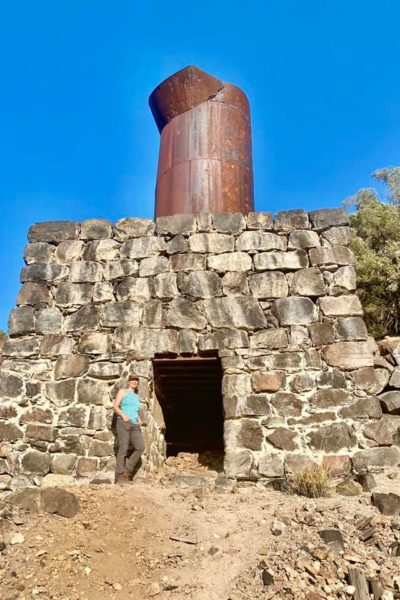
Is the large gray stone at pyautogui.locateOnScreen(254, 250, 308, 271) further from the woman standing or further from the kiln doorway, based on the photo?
the woman standing

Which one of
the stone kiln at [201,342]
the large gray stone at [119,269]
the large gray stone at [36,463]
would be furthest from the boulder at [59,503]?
the large gray stone at [119,269]

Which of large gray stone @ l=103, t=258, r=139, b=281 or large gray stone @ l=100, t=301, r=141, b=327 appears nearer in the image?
large gray stone @ l=100, t=301, r=141, b=327

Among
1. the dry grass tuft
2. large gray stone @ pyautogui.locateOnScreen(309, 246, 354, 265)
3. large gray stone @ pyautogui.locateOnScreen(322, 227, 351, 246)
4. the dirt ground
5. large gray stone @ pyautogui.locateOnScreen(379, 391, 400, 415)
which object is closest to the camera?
the dirt ground

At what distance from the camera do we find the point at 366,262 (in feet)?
26.6

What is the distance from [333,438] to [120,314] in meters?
2.84

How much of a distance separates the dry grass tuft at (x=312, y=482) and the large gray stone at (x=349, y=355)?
1.18 meters

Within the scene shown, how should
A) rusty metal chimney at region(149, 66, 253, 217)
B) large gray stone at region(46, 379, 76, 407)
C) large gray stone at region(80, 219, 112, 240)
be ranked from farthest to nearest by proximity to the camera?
rusty metal chimney at region(149, 66, 253, 217), large gray stone at region(80, 219, 112, 240), large gray stone at region(46, 379, 76, 407)

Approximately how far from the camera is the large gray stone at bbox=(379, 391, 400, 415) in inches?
204

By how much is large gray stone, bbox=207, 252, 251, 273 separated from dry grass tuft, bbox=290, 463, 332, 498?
2456 mm

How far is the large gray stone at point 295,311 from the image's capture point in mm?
5391

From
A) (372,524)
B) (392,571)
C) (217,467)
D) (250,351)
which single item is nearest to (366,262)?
(250,351)

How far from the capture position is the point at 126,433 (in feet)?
15.7

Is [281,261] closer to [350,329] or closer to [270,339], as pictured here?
[270,339]

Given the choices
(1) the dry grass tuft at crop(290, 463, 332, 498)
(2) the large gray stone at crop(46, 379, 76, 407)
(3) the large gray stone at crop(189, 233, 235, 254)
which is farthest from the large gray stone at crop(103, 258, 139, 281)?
(1) the dry grass tuft at crop(290, 463, 332, 498)
